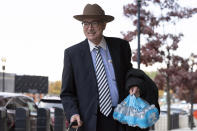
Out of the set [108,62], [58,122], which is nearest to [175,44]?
[58,122]

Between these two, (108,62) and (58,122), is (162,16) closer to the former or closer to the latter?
(58,122)

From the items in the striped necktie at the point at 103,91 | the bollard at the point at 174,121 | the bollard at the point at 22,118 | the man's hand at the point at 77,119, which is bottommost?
the bollard at the point at 174,121

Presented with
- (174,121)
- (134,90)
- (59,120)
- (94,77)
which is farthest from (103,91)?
(174,121)

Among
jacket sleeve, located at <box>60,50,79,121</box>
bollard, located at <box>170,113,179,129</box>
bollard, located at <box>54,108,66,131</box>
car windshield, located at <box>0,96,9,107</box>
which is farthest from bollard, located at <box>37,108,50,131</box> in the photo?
bollard, located at <box>170,113,179,129</box>

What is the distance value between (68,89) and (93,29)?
0.56 metres

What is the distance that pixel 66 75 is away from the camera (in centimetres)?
439

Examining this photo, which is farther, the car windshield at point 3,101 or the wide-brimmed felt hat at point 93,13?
the car windshield at point 3,101

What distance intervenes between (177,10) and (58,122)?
15957 millimetres

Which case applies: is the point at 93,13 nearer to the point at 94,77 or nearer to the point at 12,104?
the point at 94,77

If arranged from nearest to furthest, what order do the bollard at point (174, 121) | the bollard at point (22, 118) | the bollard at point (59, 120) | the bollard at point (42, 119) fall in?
the bollard at point (22, 118) → the bollard at point (42, 119) → the bollard at point (59, 120) → the bollard at point (174, 121)

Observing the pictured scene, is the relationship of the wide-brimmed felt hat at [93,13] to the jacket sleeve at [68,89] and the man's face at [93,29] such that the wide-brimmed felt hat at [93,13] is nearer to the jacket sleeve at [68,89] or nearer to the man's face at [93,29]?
the man's face at [93,29]

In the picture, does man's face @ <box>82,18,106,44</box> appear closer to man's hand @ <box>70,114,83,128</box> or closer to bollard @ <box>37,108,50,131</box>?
man's hand @ <box>70,114,83,128</box>

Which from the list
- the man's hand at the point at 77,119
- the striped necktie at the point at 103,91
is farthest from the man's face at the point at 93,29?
the man's hand at the point at 77,119

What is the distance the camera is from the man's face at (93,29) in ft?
14.5
